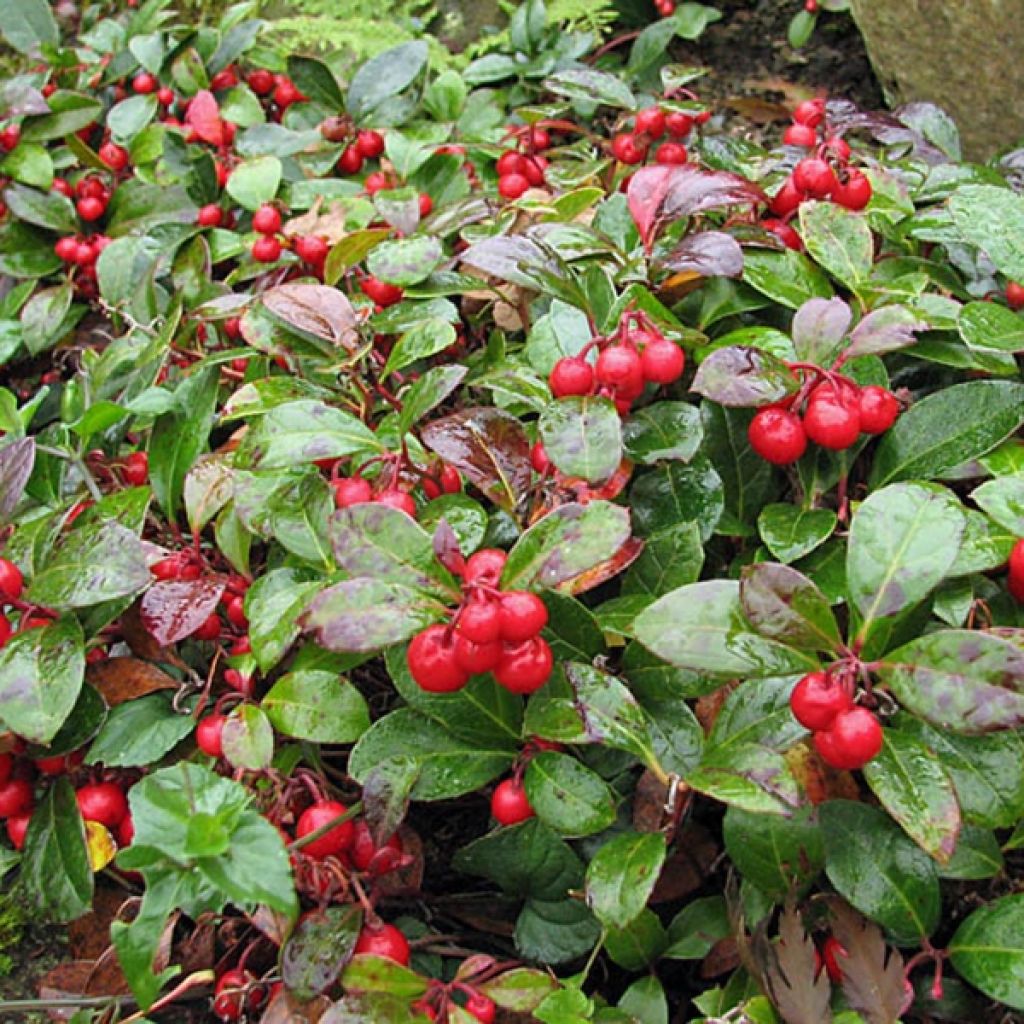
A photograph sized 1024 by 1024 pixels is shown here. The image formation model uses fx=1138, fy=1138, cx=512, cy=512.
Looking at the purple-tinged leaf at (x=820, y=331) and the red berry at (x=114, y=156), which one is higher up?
the purple-tinged leaf at (x=820, y=331)

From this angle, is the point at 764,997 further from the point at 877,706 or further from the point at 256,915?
the point at 256,915

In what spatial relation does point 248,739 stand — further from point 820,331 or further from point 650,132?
point 650,132

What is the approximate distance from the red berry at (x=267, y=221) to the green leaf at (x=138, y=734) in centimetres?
104

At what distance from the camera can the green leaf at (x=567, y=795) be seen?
1.31 m

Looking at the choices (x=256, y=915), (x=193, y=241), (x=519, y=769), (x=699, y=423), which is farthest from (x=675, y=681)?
(x=193, y=241)

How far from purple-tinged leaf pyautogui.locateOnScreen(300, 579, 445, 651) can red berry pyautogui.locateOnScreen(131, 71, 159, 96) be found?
223cm

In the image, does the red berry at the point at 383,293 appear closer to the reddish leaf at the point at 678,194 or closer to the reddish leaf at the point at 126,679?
the reddish leaf at the point at 678,194

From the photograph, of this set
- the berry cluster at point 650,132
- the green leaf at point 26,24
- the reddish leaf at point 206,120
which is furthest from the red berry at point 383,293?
the green leaf at point 26,24

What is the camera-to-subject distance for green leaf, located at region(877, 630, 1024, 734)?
111cm

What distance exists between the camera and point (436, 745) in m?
1.45

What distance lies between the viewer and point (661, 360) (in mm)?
1491

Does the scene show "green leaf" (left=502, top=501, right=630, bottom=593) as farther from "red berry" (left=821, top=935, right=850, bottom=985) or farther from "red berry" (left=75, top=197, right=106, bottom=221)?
"red berry" (left=75, top=197, right=106, bottom=221)

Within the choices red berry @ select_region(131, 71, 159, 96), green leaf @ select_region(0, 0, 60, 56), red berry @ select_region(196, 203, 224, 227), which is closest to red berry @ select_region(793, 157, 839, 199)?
red berry @ select_region(196, 203, 224, 227)

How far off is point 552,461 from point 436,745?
1.29ft
